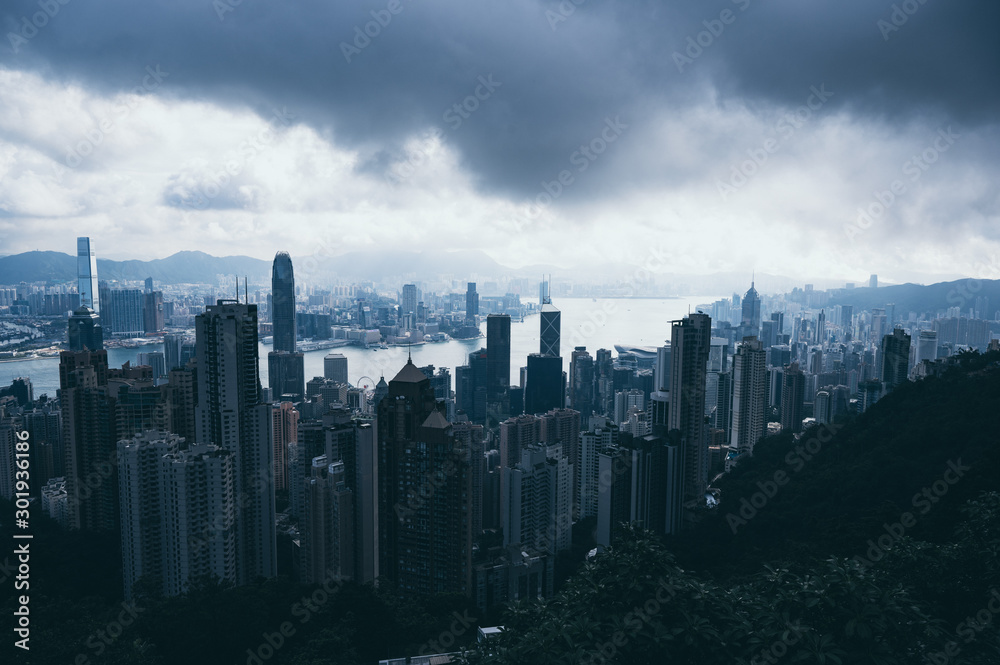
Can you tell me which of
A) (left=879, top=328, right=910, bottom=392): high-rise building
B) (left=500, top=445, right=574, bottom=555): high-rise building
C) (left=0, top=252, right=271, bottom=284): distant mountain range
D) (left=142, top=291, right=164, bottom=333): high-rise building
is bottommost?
(left=500, top=445, right=574, bottom=555): high-rise building

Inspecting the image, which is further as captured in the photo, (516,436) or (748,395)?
(748,395)

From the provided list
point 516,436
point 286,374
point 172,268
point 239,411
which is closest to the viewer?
point 239,411

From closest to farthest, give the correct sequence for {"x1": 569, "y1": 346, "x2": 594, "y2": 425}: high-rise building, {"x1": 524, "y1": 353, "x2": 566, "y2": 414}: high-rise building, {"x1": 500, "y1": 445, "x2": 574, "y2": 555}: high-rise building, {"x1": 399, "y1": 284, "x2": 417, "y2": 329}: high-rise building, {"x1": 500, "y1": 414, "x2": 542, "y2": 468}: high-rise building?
{"x1": 500, "y1": 445, "x2": 574, "y2": 555}: high-rise building < {"x1": 500, "y1": 414, "x2": 542, "y2": 468}: high-rise building < {"x1": 524, "y1": 353, "x2": 566, "y2": 414}: high-rise building < {"x1": 569, "y1": 346, "x2": 594, "y2": 425}: high-rise building < {"x1": 399, "y1": 284, "x2": 417, "y2": 329}: high-rise building

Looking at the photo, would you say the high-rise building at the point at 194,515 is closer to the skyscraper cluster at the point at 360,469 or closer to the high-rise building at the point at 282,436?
the skyscraper cluster at the point at 360,469

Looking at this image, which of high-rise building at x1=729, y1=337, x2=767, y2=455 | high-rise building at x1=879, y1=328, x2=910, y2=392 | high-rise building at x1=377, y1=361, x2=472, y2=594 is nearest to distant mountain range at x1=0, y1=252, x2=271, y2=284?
high-rise building at x1=377, y1=361, x2=472, y2=594

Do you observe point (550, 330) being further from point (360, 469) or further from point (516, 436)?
point (360, 469)

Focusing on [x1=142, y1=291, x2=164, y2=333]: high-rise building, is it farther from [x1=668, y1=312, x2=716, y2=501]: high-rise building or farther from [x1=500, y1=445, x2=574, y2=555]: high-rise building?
[x1=668, y1=312, x2=716, y2=501]: high-rise building

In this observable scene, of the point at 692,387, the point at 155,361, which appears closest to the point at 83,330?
the point at 155,361

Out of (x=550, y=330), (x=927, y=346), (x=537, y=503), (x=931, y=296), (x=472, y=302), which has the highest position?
(x=931, y=296)
